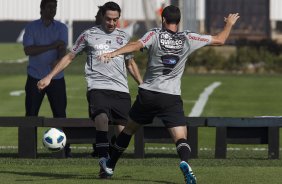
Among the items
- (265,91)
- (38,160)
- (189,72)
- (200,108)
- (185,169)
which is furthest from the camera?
(189,72)

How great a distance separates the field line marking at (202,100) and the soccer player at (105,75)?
35.6 ft

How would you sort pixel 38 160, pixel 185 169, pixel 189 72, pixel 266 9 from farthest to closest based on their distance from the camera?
pixel 266 9
pixel 189 72
pixel 38 160
pixel 185 169

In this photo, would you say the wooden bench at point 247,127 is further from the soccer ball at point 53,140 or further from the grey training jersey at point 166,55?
the grey training jersey at point 166,55

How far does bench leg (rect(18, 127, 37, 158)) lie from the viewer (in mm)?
16753

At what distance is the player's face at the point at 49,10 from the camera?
16.6 meters

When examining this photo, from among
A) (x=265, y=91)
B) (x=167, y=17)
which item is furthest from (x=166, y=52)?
(x=265, y=91)

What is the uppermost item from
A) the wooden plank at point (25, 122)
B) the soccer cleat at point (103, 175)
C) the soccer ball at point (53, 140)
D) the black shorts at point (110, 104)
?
the black shorts at point (110, 104)

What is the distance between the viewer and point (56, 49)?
1672 centimetres

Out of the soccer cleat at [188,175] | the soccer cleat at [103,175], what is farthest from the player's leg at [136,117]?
the soccer cleat at [188,175]

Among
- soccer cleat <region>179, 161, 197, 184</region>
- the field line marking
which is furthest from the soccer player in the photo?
the field line marking

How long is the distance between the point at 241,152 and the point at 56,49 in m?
3.64

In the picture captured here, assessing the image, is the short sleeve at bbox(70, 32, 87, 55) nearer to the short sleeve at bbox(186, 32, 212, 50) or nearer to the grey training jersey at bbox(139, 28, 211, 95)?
the grey training jersey at bbox(139, 28, 211, 95)

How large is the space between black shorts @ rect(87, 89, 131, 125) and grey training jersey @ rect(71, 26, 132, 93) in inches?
2.6

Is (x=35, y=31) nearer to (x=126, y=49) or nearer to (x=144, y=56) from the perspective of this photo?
(x=126, y=49)
